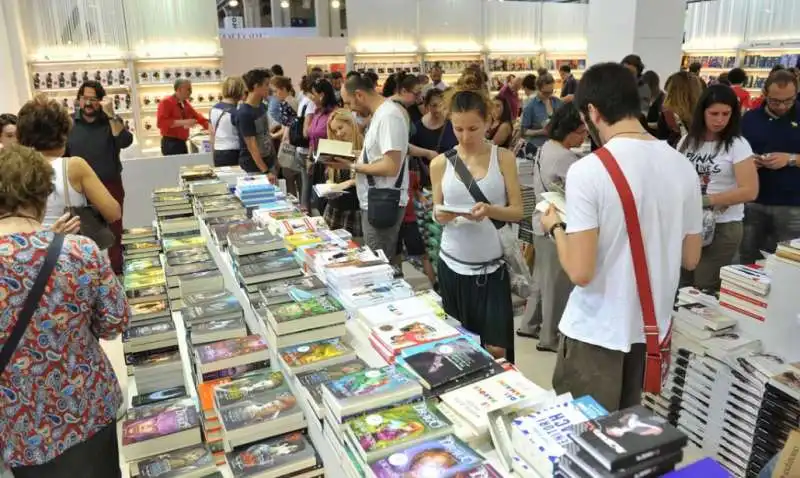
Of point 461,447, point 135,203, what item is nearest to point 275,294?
point 461,447

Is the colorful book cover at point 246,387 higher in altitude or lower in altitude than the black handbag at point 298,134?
lower

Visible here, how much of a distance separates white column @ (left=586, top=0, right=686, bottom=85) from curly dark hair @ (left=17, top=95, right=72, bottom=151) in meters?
5.34

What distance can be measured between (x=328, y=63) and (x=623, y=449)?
Answer: 40.3 feet

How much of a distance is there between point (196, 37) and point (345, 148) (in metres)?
6.81

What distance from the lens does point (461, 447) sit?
4.42ft

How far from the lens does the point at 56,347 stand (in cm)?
175

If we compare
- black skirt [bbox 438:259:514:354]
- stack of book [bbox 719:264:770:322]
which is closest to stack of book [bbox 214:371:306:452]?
black skirt [bbox 438:259:514:354]

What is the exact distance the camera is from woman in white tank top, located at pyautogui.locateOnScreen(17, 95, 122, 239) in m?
2.89

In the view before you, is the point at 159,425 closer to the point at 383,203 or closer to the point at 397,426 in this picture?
the point at 397,426

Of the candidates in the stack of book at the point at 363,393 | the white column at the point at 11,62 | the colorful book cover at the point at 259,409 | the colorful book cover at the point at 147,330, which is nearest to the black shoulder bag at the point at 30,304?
the colorful book cover at the point at 259,409

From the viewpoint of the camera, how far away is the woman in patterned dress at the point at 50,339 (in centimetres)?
166

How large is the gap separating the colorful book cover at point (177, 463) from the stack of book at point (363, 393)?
1.49 feet

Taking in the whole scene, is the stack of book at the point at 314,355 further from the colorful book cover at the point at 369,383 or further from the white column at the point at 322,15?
the white column at the point at 322,15

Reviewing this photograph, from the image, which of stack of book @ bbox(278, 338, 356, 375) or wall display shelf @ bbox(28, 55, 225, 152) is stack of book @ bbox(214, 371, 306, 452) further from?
wall display shelf @ bbox(28, 55, 225, 152)
